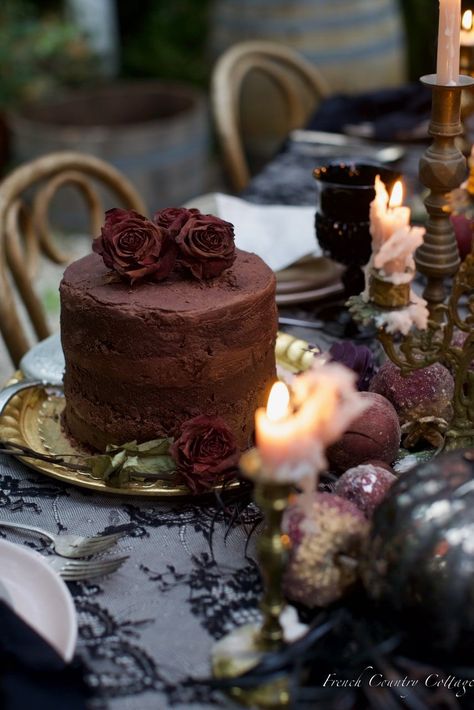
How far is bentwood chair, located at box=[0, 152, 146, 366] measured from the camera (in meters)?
1.55

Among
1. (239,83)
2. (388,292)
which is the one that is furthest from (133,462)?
(239,83)

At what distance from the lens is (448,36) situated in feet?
3.17

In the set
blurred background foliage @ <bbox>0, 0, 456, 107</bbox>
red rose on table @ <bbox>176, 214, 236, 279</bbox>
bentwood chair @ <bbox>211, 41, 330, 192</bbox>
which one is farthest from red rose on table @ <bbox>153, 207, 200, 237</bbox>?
blurred background foliage @ <bbox>0, 0, 456, 107</bbox>

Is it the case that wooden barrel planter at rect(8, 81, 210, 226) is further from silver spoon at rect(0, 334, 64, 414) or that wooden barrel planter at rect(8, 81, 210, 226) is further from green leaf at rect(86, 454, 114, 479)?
green leaf at rect(86, 454, 114, 479)

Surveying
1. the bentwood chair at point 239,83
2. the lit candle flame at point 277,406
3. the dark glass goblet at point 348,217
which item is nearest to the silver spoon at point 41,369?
the dark glass goblet at point 348,217

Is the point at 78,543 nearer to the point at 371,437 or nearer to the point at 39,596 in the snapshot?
the point at 39,596

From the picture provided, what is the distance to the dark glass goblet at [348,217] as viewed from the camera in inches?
48.8

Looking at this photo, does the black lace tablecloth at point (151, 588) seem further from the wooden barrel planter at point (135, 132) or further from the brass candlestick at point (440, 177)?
the wooden barrel planter at point (135, 132)

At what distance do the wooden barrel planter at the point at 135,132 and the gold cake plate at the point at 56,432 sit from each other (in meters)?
2.19

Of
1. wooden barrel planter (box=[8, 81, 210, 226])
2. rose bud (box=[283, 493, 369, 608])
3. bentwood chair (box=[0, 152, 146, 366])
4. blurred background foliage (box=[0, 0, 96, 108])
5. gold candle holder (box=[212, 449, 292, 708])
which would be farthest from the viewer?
blurred background foliage (box=[0, 0, 96, 108])

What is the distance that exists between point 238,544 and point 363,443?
17cm

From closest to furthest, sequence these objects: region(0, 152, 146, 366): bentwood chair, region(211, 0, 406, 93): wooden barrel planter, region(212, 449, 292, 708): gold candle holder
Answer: region(212, 449, 292, 708): gold candle holder → region(0, 152, 146, 366): bentwood chair → region(211, 0, 406, 93): wooden barrel planter

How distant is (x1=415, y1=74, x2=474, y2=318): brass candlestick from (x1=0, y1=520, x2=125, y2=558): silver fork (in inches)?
18.9

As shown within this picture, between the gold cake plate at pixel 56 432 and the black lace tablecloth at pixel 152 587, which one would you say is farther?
the gold cake plate at pixel 56 432
